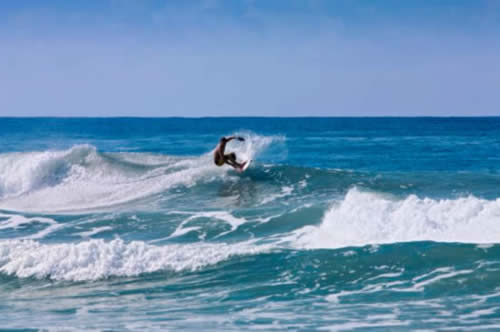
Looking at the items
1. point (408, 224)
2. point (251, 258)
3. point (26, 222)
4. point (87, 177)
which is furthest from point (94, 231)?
point (87, 177)

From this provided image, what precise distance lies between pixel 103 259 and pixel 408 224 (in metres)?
6.42

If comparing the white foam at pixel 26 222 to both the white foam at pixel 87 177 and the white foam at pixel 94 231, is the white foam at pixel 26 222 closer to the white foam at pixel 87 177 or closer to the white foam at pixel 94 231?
the white foam at pixel 94 231

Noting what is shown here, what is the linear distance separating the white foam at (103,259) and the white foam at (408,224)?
5.70ft

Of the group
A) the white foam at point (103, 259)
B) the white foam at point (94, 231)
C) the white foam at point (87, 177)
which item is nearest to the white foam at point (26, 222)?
the white foam at point (94, 231)

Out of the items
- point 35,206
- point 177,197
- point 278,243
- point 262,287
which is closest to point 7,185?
point 35,206

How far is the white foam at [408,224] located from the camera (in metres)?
13.7

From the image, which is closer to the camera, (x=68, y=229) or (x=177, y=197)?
(x=68, y=229)

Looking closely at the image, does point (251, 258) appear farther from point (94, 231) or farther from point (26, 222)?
point (26, 222)

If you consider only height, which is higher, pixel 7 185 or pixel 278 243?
pixel 7 185

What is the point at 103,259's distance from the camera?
1298 centimetres

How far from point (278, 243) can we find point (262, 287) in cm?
304

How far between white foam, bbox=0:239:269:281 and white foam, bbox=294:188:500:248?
1.74m

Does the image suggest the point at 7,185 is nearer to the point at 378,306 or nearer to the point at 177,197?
the point at 177,197

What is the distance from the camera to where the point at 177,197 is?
71.1ft
